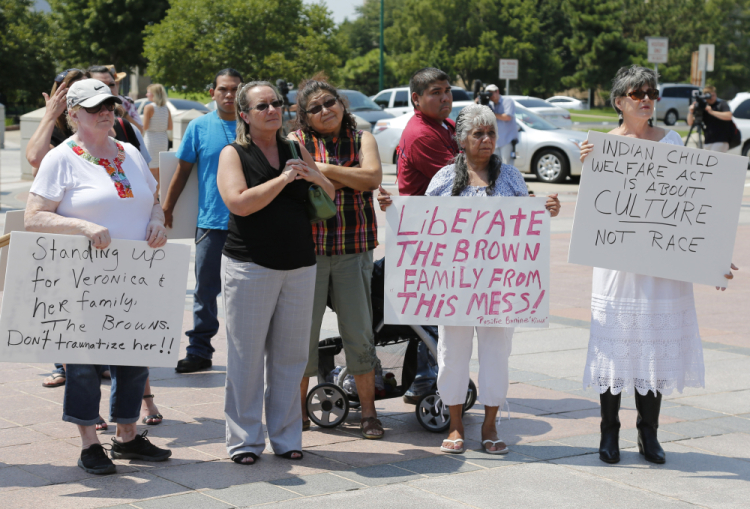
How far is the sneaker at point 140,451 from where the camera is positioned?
15.0ft

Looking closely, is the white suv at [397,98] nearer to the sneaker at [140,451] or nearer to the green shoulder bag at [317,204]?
the green shoulder bag at [317,204]

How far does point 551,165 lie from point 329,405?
15.2 m

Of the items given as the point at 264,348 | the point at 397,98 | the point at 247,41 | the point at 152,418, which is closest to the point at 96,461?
the point at 152,418

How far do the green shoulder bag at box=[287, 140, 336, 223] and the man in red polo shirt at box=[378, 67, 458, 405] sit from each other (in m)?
0.75

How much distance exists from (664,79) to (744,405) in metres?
70.6

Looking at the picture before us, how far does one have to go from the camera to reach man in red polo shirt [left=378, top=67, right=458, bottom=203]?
5113 millimetres

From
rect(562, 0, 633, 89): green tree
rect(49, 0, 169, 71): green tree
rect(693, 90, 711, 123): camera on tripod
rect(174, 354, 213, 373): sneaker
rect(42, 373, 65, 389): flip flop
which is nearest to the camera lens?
rect(42, 373, 65, 389): flip flop

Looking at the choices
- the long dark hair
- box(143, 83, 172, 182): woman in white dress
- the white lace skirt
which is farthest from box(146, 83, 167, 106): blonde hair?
the white lace skirt

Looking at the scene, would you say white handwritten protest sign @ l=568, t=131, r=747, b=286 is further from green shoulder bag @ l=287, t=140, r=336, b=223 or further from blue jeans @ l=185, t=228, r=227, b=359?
blue jeans @ l=185, t=228, r=227, b=359

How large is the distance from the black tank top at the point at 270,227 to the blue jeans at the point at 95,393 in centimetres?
77

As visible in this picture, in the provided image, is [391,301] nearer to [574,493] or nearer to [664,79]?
[574,493]

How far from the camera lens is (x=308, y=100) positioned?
495 cm

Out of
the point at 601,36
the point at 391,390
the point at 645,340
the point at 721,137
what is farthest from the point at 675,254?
the point at 601,36

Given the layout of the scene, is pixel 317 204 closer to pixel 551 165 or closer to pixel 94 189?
pixel 94 189
